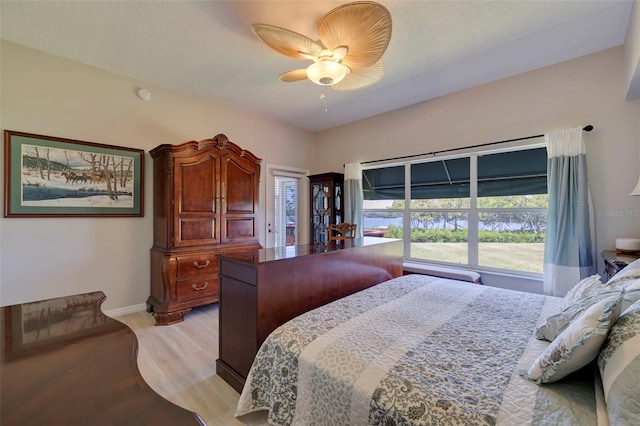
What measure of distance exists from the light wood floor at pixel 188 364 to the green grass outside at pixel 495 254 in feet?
9.99

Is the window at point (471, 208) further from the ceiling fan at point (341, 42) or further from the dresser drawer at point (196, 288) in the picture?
the dresser drawer at point (196, 288)

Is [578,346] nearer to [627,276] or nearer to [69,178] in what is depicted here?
[627,276]

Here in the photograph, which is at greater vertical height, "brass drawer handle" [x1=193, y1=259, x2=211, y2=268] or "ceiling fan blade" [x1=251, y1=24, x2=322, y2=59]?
"ceiling fan blade" [x1=251, y1=24, x2=322, y2=59]

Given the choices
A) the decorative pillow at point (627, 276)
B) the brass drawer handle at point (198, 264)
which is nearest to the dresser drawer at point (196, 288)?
the brass drawer handle at point (198, 264)

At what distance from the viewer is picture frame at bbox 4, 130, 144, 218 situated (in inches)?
103

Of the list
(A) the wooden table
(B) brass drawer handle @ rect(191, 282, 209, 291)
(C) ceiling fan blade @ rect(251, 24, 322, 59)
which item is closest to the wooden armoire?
(B) brass drawer handle @ rect(191, 282, 209, 291)

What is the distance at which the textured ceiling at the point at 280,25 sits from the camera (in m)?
2.13

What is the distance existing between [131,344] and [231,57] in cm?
280

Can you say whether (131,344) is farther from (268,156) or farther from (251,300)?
(268,156)

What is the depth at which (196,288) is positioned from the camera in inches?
125

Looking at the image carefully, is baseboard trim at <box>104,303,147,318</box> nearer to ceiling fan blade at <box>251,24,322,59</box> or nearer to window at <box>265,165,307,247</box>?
window at <box>265,165,307,247</box>

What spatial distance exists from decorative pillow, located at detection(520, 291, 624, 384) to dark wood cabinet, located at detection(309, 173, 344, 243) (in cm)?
375

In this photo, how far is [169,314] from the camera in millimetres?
2953

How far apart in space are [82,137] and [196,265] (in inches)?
72.8
